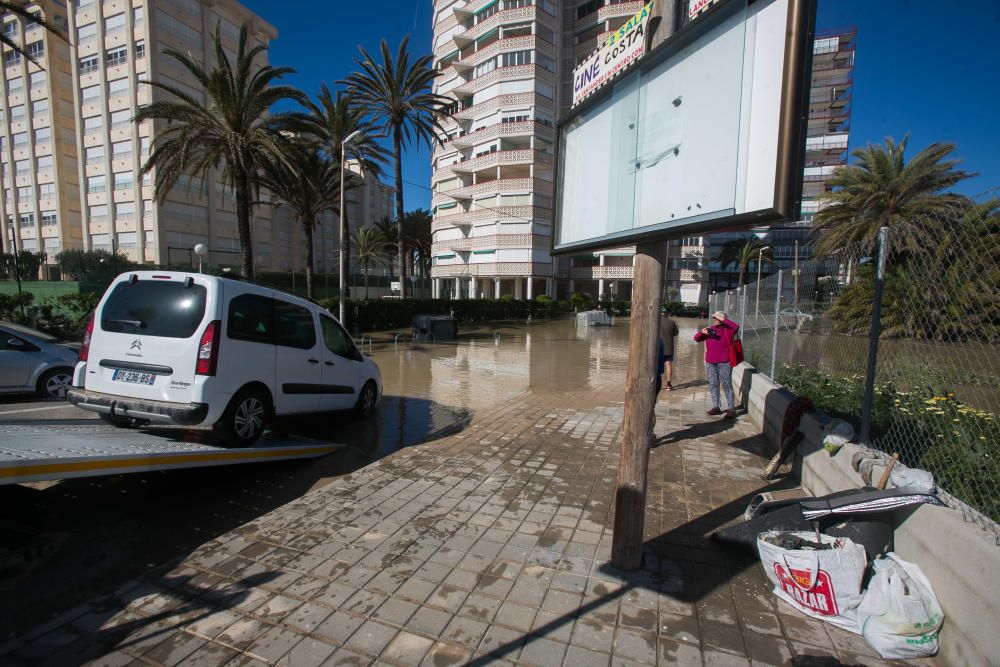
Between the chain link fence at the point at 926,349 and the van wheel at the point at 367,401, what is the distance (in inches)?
242

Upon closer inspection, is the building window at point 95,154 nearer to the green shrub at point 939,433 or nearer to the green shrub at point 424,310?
the green shrub at point 424,310

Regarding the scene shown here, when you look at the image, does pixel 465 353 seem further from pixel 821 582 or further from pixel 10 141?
pixel 10 141

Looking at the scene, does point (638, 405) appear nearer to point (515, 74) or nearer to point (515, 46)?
point (515, 74)

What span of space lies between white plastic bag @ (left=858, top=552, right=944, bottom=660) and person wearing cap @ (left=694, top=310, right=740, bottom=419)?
4.81 metres

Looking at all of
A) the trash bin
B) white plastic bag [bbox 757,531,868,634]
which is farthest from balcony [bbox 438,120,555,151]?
white plastic bag [bbox 757,531,868,634]

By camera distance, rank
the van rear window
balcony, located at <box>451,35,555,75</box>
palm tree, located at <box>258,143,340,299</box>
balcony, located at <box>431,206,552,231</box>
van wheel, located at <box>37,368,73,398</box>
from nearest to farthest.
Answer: the van rear window → van wheel, located at <box>37,368,73,398</box> → palm tree, located at <box>258,143,340,299</box> → balcony, located at <box>451,35,555,75</box> → balcony, located at <box>431,206,552,231</box>

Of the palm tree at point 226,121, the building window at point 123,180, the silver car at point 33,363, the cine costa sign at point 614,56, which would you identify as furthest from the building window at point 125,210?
the cine costa sign at point 614,56

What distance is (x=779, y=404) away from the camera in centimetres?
572

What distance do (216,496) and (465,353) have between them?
1213cm

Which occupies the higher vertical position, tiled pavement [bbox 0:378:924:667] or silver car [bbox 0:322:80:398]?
silver car [bbox 0:322:80:398]

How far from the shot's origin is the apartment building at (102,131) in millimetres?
45188

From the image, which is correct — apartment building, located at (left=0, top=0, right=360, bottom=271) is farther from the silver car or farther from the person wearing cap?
the person wearing cap

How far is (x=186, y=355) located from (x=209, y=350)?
209 millimetres

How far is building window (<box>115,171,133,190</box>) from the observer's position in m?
47.2
